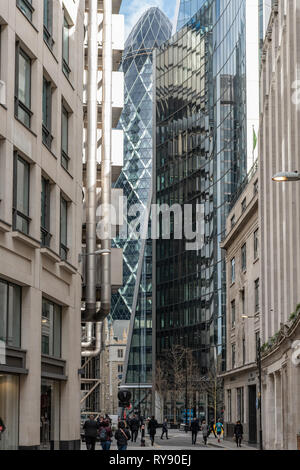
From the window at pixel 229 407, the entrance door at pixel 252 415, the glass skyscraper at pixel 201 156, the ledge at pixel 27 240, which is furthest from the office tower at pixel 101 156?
the glass skyscraper at pixel 201 156

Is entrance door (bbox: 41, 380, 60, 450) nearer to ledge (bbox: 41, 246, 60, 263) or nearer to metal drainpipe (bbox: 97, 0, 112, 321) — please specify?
ledge (bbox: 41, 246, 60, 263)

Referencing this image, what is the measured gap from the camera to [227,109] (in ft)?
329

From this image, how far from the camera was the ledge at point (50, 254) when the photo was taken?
88.3 ft

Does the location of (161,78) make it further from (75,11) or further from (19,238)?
(19,238)

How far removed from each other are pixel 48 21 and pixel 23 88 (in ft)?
15.3

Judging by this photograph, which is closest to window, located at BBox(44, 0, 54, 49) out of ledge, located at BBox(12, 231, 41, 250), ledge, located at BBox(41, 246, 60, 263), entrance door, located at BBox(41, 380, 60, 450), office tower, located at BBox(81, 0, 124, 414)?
ledge, located at BBox(41, 246, 60, 263)

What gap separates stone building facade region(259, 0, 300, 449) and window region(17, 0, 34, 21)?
53.4ft

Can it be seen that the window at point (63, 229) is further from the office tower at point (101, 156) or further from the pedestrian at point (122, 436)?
the pedestrian at point (122, 436)

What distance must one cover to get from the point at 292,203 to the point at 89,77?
11855mm

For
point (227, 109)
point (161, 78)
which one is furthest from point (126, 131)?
point (227, 109)

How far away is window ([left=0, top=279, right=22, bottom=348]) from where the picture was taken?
2333cm

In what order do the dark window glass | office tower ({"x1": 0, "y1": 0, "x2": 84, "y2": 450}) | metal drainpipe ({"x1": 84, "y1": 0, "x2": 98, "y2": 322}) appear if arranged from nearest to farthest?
office tower ({"x1": 0, "y1": 0, "x2": 84, "y2": 450}) < the dark window glass < metal drainpipe ({"x1": 84, "y1": 0, "x2": 98, "y2": 322})

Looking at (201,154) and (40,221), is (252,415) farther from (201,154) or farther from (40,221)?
(201,154)

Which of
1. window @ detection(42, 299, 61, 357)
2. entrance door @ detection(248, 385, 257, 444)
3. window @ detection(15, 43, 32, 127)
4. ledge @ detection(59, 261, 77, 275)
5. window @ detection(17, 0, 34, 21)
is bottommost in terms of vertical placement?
entrance door @ detection(248, 385, 257, 444)
